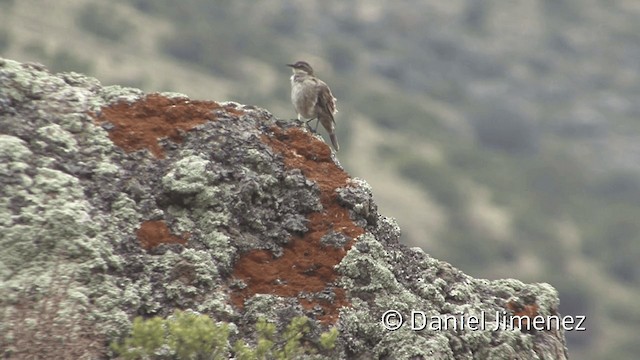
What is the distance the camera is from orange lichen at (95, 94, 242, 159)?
9898 mm

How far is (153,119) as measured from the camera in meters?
10.2

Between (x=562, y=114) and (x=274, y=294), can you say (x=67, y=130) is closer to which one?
(x=274, y=294)

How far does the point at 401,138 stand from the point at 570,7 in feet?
178

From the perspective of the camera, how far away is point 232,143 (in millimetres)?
10102

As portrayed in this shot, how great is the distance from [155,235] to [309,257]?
1.23 meters

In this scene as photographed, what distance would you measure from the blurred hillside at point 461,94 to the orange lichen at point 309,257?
3174 inches

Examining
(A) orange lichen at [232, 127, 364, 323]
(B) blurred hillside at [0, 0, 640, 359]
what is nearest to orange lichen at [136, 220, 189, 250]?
(A) orange lichen at [232, 127, 364, 323]

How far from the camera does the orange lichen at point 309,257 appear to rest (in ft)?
30.6

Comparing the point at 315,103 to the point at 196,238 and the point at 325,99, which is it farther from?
the point at 196,238

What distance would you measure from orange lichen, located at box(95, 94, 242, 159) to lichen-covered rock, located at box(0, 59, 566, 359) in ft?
0.05

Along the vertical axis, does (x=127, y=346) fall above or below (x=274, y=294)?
below

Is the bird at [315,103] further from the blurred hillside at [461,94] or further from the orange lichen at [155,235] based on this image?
the blurred hillside at [461,94]

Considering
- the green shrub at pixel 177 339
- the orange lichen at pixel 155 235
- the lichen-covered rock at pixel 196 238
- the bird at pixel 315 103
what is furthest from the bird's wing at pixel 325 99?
the green shrub at pixel 177 339

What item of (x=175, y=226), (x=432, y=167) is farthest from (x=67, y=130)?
(x=432, y=167)
